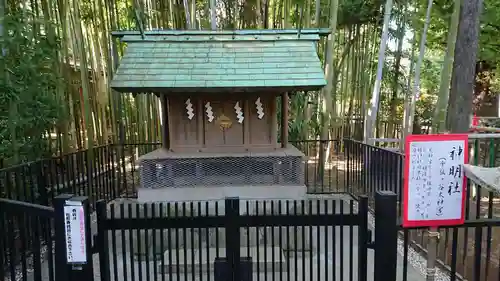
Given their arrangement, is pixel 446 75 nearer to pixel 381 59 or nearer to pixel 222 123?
pixel 381 59

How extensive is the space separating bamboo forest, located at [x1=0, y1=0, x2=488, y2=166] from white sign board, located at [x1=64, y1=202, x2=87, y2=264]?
294 centimetres

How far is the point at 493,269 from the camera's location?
4.86 metres

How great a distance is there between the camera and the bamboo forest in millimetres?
5293

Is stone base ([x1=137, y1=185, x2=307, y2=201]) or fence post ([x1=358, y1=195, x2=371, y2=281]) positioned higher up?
fence post ([x1=358, y1=195, x2=371, y2=281])

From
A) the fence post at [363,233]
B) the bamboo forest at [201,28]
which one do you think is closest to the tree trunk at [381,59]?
the bamboo forest at [201,28]

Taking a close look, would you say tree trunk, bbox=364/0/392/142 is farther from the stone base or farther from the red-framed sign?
the red-framed sign

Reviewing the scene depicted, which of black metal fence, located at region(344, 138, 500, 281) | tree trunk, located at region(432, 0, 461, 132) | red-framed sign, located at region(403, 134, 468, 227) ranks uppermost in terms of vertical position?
tree trunk, located at region(432, 0, 461, 132)

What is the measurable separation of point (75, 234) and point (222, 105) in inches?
148

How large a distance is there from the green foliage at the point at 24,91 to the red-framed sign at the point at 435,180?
4799 mm

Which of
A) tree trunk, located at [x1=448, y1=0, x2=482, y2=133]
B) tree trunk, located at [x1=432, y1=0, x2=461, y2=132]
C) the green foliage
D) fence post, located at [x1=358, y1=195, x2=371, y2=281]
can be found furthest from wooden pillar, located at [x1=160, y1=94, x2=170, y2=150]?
tree trunk, located at [x1=432, y1=0, x2=461, y2=132]

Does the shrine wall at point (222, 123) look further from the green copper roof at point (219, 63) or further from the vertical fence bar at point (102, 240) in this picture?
the vertical fence bar at point (102, 240)

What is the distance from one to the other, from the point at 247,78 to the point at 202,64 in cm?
81

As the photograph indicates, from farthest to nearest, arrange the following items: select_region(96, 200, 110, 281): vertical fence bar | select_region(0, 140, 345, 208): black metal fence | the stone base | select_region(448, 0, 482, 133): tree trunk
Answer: the stone base < select_region(448, 0, 482, 133): tree trunk < select_region(0, 140, 345, 208): black metal fence < select_region(96, 200, 110, 281): vertical fence bar

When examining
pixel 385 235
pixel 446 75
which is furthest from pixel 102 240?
pixel 446 75
